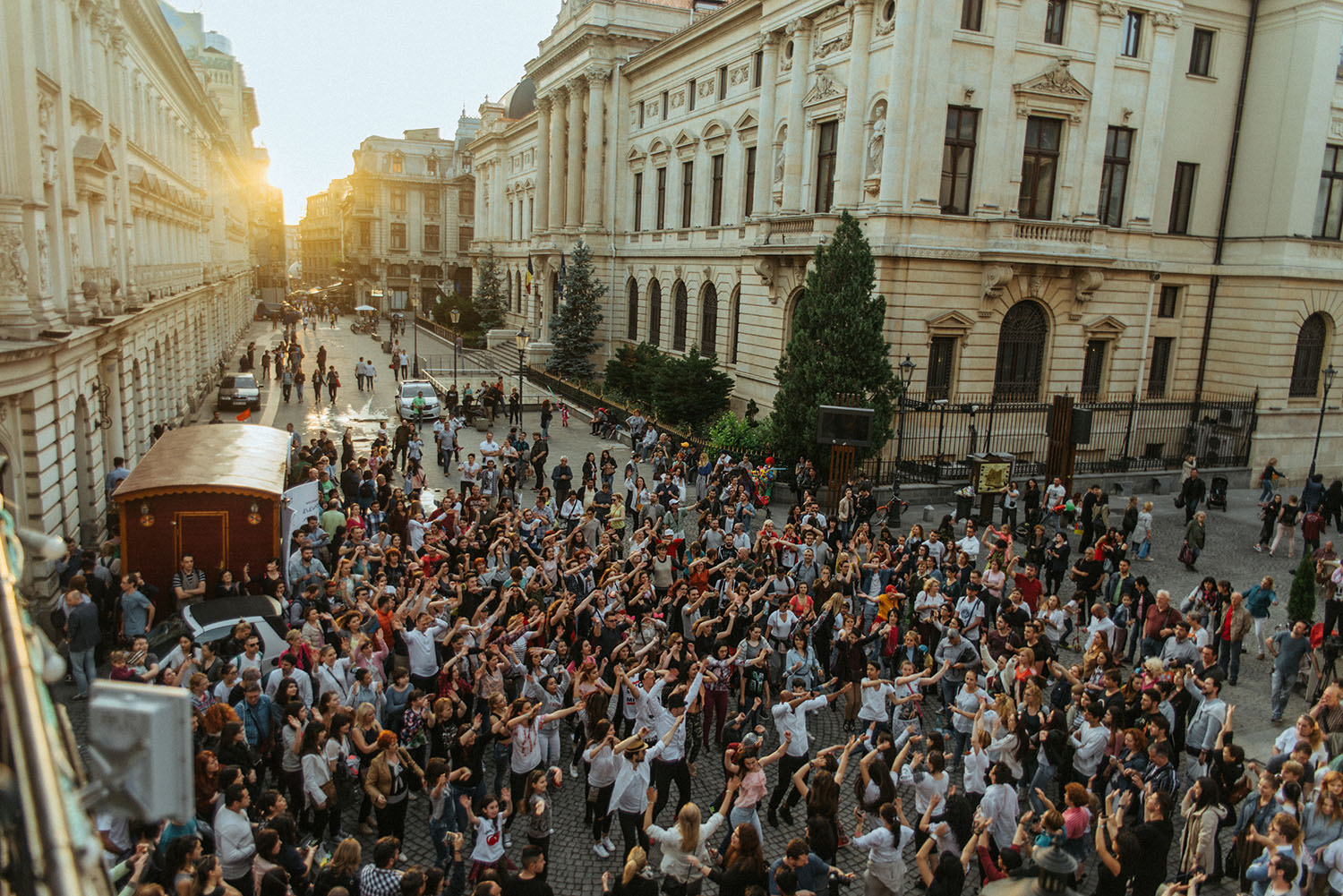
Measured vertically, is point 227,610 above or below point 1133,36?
below

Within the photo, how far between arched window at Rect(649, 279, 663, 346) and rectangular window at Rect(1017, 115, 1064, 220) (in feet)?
68.4

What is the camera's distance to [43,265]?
16.8 m

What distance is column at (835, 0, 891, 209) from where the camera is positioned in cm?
2750

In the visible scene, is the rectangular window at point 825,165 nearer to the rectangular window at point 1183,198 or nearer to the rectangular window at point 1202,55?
the rectangular window at point 1183,198

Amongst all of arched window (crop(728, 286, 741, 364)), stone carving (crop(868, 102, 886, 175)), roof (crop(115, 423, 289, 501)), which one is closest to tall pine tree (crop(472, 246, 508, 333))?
arched window (crop(728, 286, 741, 364))

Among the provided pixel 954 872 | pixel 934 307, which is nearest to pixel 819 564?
pixel 954 872

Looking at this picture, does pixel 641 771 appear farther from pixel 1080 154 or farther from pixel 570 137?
pixel 570 137

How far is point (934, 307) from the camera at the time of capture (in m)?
27.4

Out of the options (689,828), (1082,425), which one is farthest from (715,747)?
(1082,425)

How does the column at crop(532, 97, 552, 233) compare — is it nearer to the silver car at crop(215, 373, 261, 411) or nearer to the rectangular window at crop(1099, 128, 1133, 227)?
the silver car at crop(215, 373, 261, 411)

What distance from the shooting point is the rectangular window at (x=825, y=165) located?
30453mm

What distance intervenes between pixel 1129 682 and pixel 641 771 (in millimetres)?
5809

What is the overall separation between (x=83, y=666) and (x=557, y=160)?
44.9 meters

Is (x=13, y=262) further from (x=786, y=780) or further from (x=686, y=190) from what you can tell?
(x=686, y=190)
